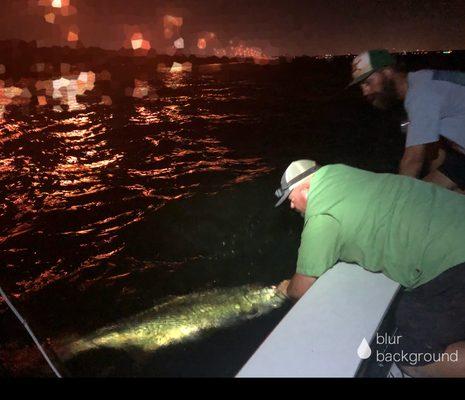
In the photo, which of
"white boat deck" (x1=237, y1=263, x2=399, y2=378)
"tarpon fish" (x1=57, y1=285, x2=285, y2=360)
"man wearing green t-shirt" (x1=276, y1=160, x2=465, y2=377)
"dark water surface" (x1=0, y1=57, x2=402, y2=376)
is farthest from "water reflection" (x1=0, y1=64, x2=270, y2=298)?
"man wearing green t-shirt" (x1=276, y1=160, x2=465, y2=377)

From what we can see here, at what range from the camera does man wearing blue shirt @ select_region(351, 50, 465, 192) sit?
394 centimetres

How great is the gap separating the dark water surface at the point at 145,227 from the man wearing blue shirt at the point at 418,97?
9.64 ft

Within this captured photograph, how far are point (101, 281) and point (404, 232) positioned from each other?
20.1 ft

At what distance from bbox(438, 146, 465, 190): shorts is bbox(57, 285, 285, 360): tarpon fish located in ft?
9.06

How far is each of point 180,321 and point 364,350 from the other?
327 cm

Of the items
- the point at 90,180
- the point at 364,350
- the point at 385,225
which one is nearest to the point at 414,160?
the point at 385,225

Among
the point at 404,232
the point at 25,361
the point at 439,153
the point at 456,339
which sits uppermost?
the point at 439,153

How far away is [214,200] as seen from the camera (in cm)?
1092

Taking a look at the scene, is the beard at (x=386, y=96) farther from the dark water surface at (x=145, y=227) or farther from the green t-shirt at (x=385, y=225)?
the dark water surface at (x=145, y=227)

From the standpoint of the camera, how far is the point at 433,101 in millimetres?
3938

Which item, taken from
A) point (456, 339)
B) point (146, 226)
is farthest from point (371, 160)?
point (456, 339)

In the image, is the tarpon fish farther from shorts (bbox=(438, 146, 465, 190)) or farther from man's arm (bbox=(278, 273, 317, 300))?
shorts (bbox=(438, 146, 465, 190))

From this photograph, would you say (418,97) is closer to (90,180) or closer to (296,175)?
(296,175)

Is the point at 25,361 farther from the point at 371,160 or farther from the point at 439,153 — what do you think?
the point at 371,160
